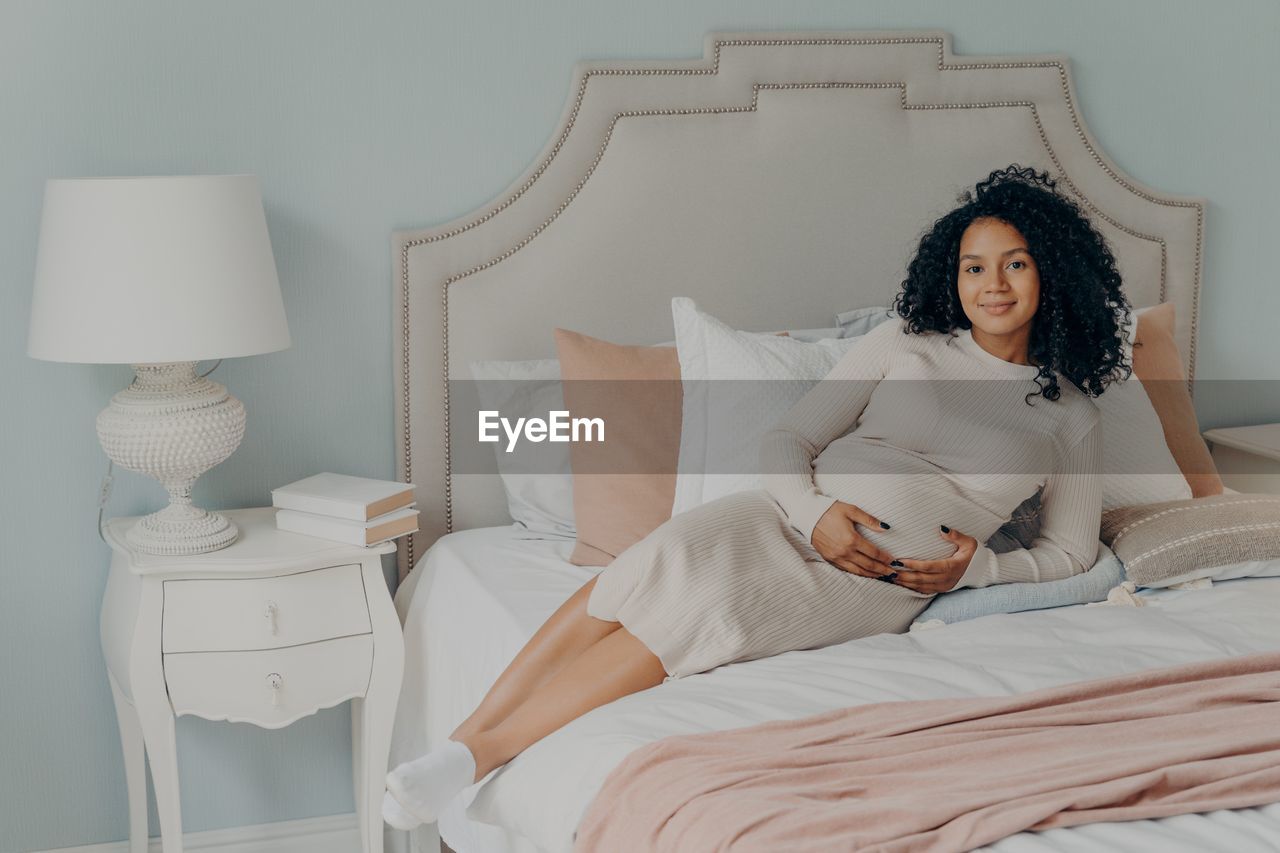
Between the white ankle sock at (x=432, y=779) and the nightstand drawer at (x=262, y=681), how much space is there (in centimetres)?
53

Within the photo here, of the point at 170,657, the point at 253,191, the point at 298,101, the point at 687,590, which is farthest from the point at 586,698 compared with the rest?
the point at 298,101

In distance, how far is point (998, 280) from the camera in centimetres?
211

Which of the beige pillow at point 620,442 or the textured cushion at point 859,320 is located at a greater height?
the textured cushion at point 859,320

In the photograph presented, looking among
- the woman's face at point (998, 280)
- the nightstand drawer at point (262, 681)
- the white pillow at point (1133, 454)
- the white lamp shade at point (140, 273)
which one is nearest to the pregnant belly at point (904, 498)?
the woman's face at point (998, 280)

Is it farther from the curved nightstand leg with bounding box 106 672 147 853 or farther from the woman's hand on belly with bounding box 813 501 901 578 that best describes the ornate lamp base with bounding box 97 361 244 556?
the woman's hand on belly with bounding box 813 501 901 578

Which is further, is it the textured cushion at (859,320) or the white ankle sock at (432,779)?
the textured cushion at (859,320)

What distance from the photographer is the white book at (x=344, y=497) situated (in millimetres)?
2201

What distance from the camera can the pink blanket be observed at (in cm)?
123

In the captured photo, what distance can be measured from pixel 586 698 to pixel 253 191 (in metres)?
1.09

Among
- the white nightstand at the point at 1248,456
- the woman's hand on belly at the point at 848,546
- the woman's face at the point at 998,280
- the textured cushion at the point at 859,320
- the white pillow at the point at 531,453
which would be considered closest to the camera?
the woman's hand on belly at the point at 848,546

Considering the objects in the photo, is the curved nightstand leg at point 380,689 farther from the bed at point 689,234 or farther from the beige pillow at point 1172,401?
the beige pillow at point 1172,401

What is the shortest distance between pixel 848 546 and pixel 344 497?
2.96ft

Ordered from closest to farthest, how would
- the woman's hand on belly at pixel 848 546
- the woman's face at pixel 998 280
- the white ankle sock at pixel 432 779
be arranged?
the white ankle sock at pixel 432 779, the woman's hand on belly at pixel 848 546, the woman's face at pixel 998 280

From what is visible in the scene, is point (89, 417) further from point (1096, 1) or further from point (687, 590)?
point (1096, 1)
